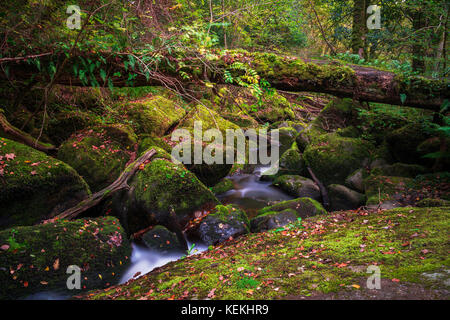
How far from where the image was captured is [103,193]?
5.43 m

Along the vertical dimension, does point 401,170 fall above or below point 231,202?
above

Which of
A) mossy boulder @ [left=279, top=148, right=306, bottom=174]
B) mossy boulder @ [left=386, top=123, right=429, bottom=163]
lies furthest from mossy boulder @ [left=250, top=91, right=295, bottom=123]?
mossy boulder @ [left=386, top=123, right=429, bottom=163]

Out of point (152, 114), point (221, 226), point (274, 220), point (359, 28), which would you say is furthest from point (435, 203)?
point (152, 114)

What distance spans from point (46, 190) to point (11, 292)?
200cm

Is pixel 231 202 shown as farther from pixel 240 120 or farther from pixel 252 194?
pixel 240 120

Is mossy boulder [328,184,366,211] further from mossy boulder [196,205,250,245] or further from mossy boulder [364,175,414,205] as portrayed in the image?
mossy boulder [196,205,250,245]

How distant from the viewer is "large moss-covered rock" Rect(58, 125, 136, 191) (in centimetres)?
632

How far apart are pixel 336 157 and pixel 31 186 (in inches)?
318

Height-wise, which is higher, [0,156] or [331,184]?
[0,156]

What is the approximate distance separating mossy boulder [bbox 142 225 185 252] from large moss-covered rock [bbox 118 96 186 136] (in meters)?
4.58

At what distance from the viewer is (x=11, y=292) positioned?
3188 millimetres

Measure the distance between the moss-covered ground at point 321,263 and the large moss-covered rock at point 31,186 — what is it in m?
2.36

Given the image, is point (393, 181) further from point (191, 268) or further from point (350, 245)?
point (191, 268)
